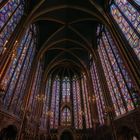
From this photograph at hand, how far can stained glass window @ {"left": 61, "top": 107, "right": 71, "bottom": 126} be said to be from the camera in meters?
22.4

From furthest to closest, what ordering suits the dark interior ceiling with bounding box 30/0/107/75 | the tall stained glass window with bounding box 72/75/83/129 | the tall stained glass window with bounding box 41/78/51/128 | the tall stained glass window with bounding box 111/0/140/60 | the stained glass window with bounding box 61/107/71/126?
1. the tall stained glass window with bounding box 72/75/83/129
2. the stained glass window with bounding box 61/107/71/126
3. the tall stained glass window with bounding box 41/78/51/128
4. the dark interior ceiling with bounding box 30/0/107/75
5. the tall stained glass window with bounding box 111/0/140/60

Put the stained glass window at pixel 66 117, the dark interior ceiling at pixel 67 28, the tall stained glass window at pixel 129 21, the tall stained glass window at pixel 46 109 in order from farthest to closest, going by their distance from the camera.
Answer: the stained glass window at pixel 66 117, the tall stained glass window at pixel 46 109, the dark interior ceiling at pixel 67 28, the tall stained glass window at pixel 129 21

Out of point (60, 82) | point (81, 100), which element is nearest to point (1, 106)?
point (81, 100)

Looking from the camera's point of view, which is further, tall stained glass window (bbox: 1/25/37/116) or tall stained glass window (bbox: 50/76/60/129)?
tall stained glass window (bbox: 50/76/60/129)

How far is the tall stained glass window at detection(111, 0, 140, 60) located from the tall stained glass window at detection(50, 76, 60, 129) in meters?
18.3

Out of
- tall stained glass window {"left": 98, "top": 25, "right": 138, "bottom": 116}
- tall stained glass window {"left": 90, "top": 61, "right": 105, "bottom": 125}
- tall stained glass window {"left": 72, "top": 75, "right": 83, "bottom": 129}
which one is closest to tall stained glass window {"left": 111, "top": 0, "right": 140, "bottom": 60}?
tall stained glass window {"left": 98, "top": 25, "right": 138, "bottom": 116}

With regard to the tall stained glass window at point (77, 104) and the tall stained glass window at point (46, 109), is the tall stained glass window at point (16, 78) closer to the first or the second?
the tall stained glass window at point (46, 109)

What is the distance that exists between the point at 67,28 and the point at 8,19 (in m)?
10.2

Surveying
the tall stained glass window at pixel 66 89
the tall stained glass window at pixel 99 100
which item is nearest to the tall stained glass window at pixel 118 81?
the tall stained glass window at pixel 99 100

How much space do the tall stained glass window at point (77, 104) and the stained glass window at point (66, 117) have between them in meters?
1.16

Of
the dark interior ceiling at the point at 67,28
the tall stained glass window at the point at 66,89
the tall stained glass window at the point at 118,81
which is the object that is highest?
the dark interior ceiling at the point at 67,28

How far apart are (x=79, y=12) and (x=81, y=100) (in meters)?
15.6

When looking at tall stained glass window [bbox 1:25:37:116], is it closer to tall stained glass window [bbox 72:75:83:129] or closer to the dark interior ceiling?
the dark interior ceiling

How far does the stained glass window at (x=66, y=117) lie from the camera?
73.6 feet
